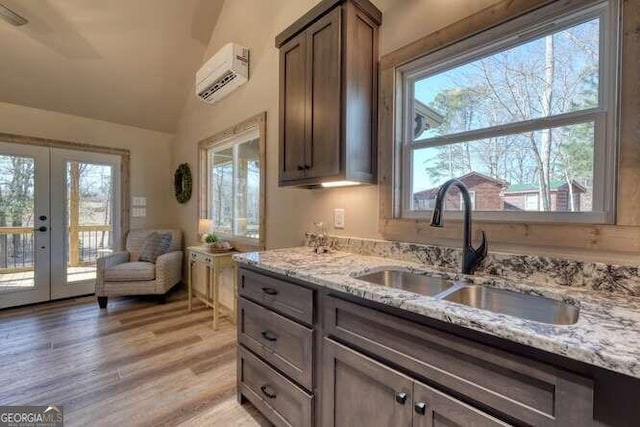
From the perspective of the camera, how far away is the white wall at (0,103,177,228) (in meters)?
3.51

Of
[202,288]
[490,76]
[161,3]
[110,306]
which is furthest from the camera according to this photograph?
[202,288]

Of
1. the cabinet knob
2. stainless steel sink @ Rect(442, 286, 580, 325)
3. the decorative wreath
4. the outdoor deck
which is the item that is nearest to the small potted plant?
the decorative wreath

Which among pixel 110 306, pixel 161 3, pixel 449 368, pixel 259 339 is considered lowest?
pixel 110 306

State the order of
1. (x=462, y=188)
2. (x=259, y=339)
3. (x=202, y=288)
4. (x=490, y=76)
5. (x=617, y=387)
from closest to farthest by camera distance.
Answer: (x=617, y=387) < (x=462, y=188) < (x=490, y=76) < (x=259, y=339) < (x=202, y=288)

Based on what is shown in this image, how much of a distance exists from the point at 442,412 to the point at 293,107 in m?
1.77

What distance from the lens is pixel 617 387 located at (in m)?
0.65

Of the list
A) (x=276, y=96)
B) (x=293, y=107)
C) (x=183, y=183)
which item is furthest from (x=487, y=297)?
(x=183, y=183)

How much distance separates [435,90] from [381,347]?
4.68 ft

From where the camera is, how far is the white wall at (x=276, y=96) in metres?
1.65

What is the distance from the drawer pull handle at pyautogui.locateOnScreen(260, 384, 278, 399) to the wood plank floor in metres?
0.24

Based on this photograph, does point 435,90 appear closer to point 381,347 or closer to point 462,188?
point 462,188

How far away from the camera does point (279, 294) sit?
1465 mm

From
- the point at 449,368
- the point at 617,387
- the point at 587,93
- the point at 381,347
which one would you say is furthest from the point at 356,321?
the point at 587,93

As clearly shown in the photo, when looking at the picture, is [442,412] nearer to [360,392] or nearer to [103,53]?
[360,392]
